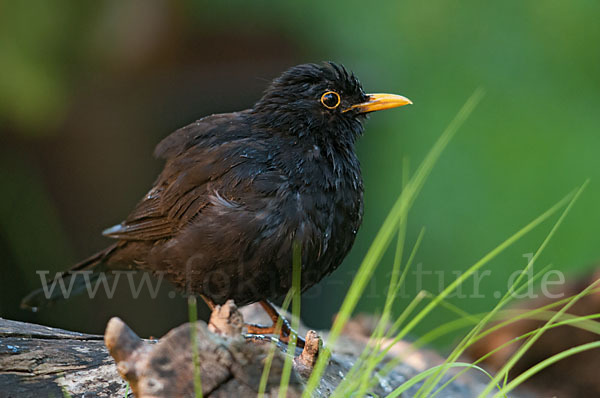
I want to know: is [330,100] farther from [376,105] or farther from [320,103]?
[376,105]

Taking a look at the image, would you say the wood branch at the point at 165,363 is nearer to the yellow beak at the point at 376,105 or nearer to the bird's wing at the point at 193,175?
the bird's wing at the point at 193,175

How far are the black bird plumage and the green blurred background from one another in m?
1.95

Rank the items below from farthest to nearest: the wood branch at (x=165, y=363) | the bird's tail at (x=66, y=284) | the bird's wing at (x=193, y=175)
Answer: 1. the bird's tail at (x=66, y=284)
2. the bird's wing at (x=193, y=175)
3. the wood branch at (x=165, y=363)

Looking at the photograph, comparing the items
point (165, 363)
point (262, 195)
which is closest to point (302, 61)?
point (262, 195)

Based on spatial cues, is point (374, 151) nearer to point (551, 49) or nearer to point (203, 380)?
point (551, 49)

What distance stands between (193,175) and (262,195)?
445 millimetres

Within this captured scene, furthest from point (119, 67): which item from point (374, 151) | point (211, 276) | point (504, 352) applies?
point (504, 352)

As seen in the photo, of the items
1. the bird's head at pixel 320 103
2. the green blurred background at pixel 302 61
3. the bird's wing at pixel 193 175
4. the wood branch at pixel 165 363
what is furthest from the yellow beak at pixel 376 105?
the green blurred background at pixel 302 61

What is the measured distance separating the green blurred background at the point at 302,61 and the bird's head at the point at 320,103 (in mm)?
1902

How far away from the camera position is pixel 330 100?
3.68m

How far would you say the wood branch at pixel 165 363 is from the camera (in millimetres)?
2109

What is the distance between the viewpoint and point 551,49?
259 inches

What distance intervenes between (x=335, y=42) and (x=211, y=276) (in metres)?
3.33

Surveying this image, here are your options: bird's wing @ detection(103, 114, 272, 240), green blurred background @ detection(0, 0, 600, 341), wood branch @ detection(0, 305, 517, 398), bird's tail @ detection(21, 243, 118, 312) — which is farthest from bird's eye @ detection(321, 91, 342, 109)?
green blurred background @ detection(0, 0, 600, 341)
